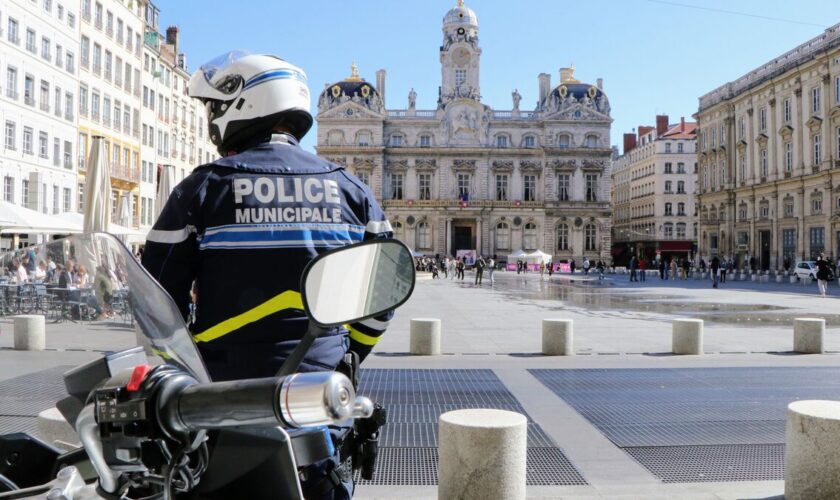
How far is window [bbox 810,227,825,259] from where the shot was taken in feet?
155

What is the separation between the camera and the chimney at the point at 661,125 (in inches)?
3615

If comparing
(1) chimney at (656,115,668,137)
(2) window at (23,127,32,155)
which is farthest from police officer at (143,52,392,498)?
(1) chimney at (656,115,668,137)

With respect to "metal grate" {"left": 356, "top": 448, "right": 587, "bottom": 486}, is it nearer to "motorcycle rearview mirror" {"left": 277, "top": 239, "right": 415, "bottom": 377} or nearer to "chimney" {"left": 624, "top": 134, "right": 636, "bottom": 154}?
"motorcycle rearview mirror" {"left": 277, "top": 239, "right": 415, "bottom": 377}

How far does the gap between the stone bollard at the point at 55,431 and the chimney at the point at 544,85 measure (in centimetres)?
8179

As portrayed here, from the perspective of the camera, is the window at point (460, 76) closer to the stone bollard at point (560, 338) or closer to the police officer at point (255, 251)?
the stone bollard at point (560, 338)

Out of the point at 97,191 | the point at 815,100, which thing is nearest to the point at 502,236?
the point at 815,100

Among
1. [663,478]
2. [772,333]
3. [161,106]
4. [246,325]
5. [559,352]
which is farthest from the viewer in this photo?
[161,106]

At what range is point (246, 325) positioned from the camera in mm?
1924

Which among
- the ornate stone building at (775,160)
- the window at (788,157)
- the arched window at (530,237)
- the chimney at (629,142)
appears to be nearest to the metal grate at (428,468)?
the ornate stone building at (775,160)

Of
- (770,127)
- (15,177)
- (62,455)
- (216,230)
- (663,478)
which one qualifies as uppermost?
(770,127)

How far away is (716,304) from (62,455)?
23592 mm

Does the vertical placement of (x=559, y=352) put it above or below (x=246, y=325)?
below

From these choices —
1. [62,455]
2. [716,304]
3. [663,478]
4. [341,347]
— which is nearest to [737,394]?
[663,478]

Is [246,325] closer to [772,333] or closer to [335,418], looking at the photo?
[335,418]
